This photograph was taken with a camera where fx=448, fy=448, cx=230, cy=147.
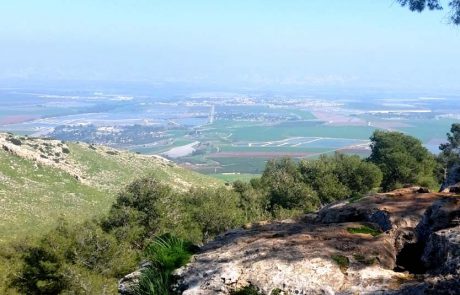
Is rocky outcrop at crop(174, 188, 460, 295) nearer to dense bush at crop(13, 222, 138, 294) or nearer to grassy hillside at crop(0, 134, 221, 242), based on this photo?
dense bush at crop(13, 222, 138, 294)

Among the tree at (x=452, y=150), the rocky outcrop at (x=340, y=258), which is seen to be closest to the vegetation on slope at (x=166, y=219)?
the rocky outcrop at (x=340, y=258)

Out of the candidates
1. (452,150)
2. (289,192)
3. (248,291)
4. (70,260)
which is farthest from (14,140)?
(248,291)

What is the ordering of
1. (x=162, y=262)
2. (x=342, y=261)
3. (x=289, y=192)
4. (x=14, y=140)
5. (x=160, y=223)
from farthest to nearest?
(x=14, y=140)
(x=289, y=192)
(x=160, y=223)
(x=162, y=262)
(x=342, y=261)

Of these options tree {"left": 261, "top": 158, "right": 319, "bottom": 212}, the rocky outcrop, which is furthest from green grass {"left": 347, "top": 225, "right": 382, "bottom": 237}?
tree {"left": 261, "top": 158, "right": 319, "bottom": 212}

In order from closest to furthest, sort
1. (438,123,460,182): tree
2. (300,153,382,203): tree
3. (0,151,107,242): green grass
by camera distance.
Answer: (300,153,382,203): tree, (0,151,107,242): green grass, (438,123,460,182): tree

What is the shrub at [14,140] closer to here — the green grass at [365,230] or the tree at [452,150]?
the tree at [452,150]

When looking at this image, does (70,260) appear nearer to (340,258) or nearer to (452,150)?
(340,258)
